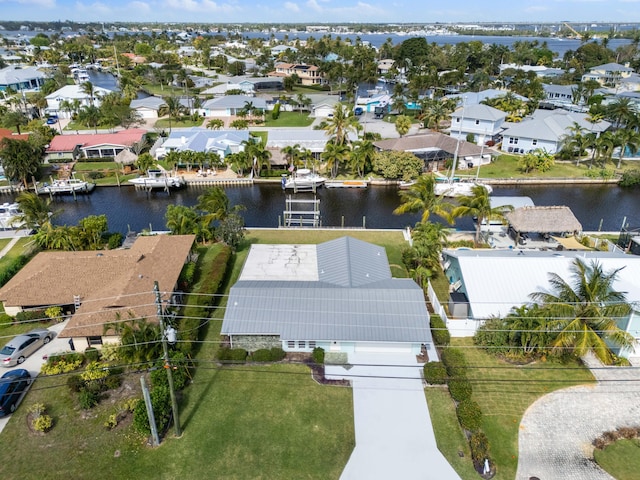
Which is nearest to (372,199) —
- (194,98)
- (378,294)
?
(378,294)

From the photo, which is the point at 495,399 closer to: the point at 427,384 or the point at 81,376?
the point at 427,384

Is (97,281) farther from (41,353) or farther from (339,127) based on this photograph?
(339,127)

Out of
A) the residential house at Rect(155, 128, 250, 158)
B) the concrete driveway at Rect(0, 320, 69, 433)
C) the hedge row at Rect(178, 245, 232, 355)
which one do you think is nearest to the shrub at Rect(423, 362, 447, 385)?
the hedge row at Rect(178, 245, 232, 355)

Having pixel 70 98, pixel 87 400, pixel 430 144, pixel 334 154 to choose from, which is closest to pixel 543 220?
pixel 430 144

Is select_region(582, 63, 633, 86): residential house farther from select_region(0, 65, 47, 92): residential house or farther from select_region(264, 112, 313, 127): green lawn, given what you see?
select_region(0, 65, 47, 92): residential house

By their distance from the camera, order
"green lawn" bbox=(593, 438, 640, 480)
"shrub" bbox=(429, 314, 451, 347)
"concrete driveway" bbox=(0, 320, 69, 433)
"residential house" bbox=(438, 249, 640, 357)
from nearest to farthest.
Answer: "green lawn" bbox=(593, 438, 640, 480) → "concrete driveway" bbox=(0, 320, 69, 433) → "shrub" bbox=(429, 314, 451, 347) → "residential house" bbox=(438, 249, 640, 357)

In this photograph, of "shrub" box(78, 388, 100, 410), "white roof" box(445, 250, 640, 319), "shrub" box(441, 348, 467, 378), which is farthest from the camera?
"white roof" box(445, 250, 640, 319)

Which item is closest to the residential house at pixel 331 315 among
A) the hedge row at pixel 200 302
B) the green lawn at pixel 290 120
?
the hedge row at pixel 200 302
